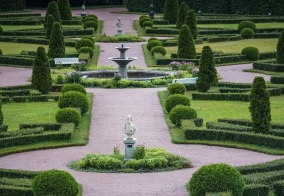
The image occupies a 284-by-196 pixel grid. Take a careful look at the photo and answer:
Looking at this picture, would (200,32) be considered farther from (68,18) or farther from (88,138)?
(88,138)

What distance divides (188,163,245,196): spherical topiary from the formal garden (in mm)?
19

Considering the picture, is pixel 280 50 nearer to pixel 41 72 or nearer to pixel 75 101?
pixel 41 72

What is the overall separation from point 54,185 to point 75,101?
37.1 feet

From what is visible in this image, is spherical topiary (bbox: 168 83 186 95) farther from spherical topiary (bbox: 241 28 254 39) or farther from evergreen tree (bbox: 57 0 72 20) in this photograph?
evergreen tree (bbox: 57 0 72 20)

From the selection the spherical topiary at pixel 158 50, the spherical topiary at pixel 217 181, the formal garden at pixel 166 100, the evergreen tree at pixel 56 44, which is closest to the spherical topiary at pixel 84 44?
the formal garden at pixel 166 100

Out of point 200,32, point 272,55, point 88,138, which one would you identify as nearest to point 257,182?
point 88,138

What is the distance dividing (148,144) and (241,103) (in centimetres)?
843

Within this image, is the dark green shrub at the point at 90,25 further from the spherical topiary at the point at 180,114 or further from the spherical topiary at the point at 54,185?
the spherical topiary at the point at 54,185

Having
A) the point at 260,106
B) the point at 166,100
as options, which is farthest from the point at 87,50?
the point at 260,106

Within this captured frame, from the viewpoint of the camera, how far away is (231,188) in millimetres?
17875

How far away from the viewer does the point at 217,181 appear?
58.6 feet

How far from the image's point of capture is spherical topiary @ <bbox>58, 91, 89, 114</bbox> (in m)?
28.7

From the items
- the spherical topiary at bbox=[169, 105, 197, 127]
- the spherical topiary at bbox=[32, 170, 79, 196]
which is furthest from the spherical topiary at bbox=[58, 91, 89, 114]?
the spherical topiary at bbox=[32, 170, 79, 196]

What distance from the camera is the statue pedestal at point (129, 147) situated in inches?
856
